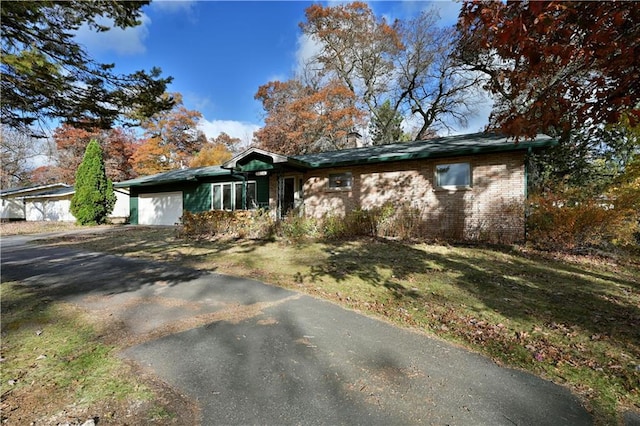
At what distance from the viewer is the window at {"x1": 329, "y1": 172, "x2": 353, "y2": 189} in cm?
1330

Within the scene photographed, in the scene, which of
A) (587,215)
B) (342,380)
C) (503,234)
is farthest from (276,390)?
(503,234)

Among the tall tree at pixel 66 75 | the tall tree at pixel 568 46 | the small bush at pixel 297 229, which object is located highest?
the tall tree at pixel 66 75

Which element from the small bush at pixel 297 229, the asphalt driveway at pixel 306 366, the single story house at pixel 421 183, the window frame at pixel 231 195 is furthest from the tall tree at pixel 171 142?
the asphalt driveway at pixel 306 366

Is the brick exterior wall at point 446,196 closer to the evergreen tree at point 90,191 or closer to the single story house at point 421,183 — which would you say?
the single story house at point 421,183

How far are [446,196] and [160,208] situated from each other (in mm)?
17189

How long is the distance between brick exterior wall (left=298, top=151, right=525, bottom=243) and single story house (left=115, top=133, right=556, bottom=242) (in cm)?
3

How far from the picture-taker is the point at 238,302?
4766 mm

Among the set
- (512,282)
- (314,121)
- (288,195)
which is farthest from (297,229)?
(314,121)

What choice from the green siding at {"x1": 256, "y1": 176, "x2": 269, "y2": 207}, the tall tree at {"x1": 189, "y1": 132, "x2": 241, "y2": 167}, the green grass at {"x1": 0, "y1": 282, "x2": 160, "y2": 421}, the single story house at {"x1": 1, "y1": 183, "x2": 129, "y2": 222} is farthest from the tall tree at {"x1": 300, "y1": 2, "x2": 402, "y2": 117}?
the green grass at {"x1": 0, "y1": 282, "x2": 160, "y2": 421}

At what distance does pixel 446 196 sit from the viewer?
11211mm

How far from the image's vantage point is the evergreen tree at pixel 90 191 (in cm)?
1908

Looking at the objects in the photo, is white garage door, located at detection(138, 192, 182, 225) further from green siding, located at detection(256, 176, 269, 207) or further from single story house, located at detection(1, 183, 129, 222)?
green siding, located at detection(256, 176, 269, 207)

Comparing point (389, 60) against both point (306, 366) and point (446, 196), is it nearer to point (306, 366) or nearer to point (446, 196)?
point (446, 196)

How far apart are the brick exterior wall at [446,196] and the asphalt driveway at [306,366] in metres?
7.85
